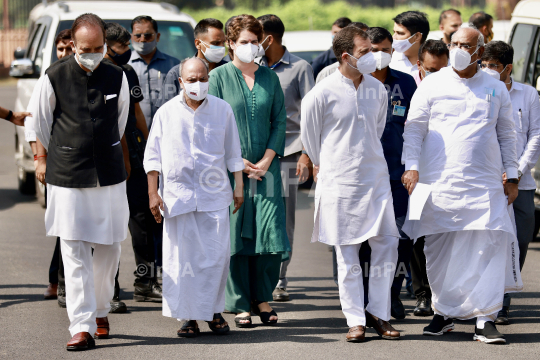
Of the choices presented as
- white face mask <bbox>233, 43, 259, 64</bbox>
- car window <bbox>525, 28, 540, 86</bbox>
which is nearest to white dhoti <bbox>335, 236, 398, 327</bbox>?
white face mask <bbox>233, 43, 259, 64</bbox>

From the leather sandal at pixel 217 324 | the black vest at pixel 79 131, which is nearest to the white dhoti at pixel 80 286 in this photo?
the black vest at pixel 79 131

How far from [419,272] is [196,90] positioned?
7.83 ft

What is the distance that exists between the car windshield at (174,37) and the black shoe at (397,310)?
491cm

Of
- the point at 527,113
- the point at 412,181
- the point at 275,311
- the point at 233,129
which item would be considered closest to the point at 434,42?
the point at 527,113

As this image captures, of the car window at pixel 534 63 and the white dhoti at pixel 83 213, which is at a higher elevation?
the car window at pixel 534 63

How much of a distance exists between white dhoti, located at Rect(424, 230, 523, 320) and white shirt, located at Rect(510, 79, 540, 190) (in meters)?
0.85

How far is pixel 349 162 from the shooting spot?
6.06 m

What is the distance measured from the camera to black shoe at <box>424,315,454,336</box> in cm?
619

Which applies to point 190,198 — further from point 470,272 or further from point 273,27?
point 273,27

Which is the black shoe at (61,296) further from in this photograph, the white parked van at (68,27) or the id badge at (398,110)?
the white parked van at (68,27)

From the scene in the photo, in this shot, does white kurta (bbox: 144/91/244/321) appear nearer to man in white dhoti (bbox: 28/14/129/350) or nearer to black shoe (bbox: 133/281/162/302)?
man in white dhoti (bbox: 28/14/129/350)

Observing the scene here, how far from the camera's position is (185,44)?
10.8 meters

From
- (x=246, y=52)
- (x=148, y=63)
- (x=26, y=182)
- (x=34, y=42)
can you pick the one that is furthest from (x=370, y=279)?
(x=26, y=182)

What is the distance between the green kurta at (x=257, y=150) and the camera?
254 inches
